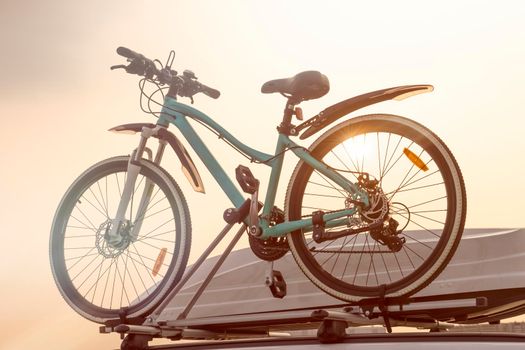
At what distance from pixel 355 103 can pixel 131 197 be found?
62.2 inches

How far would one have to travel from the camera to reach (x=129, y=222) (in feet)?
15.5

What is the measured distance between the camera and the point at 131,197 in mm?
4789

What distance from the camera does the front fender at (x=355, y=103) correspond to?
12.4 ft

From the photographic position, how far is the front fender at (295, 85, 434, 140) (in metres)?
3.77

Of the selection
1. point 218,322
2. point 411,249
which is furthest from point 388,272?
point 218,322

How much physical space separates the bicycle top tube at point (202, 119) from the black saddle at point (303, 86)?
0.34 m

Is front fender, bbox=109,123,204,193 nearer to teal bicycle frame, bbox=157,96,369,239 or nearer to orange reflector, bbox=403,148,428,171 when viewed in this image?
teal bicycle frame, bbox=157,96,369,239

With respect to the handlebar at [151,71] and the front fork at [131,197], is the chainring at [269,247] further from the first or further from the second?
the handlebar at [151,71]

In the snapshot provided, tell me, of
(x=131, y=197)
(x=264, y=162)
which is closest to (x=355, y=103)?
(x=264, y=162)

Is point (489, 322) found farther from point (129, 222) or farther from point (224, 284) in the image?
point (129, 222)

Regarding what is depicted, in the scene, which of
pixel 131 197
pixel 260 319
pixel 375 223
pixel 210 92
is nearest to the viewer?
pixel 260 319

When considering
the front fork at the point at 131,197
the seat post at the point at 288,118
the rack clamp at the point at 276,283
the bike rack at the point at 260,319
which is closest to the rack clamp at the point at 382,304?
the bike rack at the point at 260,319

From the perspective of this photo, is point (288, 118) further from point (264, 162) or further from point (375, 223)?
point (375, 223)

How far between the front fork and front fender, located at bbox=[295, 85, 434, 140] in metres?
1.14
